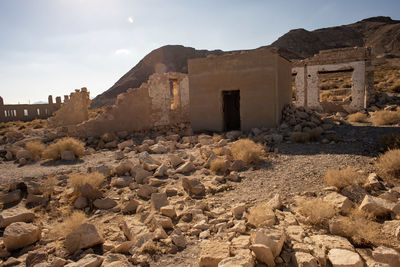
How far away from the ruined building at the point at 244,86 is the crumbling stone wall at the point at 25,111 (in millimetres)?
22969

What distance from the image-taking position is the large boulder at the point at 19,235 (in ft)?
12.1

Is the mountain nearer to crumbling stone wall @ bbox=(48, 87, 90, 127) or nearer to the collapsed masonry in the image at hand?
crumbling stone wall @ bbox=(48, 87, 90, 127)

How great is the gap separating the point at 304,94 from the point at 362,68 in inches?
134

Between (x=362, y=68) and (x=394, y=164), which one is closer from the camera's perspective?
(x=394, y=164)

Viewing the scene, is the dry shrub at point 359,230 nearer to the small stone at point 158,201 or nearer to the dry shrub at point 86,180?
the small stone at point 158,201

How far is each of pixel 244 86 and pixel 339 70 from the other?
872 cm

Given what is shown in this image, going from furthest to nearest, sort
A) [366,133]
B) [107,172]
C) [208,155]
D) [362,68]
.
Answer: [362,68], [366,133], [208,155], [107,172]

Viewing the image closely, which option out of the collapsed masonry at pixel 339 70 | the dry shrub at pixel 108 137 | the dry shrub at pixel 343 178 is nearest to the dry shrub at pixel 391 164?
the dry shrub at pixel 343 178

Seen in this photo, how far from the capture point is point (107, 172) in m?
6.48

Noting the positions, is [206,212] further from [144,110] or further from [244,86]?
[144,110]

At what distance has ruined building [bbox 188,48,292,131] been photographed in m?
9.70

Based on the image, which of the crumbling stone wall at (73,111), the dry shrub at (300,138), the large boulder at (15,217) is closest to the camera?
the large boulder at (15,217)

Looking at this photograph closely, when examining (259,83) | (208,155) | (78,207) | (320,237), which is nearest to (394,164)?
(320,237)

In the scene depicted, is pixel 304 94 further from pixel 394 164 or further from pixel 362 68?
pixel 394 164
